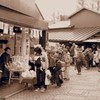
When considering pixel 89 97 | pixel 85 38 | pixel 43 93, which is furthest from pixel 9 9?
pixel 85 38

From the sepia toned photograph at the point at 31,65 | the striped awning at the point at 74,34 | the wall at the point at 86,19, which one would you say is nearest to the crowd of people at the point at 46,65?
the sepia toned photograph at the point at 31,65

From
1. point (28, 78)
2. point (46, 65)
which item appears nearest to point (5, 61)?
point (28, 78)

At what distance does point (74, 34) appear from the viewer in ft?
105

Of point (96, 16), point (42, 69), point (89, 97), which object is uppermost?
point (96, 16)

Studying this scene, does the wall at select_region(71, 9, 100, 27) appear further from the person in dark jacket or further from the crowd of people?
the person in dark jacket

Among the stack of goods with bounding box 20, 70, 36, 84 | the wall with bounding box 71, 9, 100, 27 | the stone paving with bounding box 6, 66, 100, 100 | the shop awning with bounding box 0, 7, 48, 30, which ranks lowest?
the stone paving with bounding box 6, 66, 100, 100

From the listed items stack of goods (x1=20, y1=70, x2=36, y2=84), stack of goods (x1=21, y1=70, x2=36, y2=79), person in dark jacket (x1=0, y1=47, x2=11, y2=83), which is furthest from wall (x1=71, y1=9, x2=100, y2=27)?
stack of goods (x1=20, y1=70, x2=36, y2=84)

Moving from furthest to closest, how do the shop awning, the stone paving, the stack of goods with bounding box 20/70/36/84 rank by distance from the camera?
1. the stack of goods with bounding box 20/70/36/84
2. the shop awning
3. the stone paving

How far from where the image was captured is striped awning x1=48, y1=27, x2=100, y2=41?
3015cm

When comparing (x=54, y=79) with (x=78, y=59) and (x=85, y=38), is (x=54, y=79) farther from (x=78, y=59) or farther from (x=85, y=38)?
(x=85, y=38)

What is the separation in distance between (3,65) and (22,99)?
3279mm

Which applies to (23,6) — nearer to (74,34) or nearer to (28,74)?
(28,74)

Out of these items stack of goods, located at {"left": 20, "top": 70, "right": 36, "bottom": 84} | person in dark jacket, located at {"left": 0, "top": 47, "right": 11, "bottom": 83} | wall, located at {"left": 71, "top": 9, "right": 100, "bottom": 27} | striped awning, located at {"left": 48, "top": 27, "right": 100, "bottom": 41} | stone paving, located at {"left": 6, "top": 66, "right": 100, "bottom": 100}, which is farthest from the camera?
wall, located at {"left": 71, "top": 9, "right": 100, "bottom": 27}

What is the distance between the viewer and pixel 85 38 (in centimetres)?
2939
